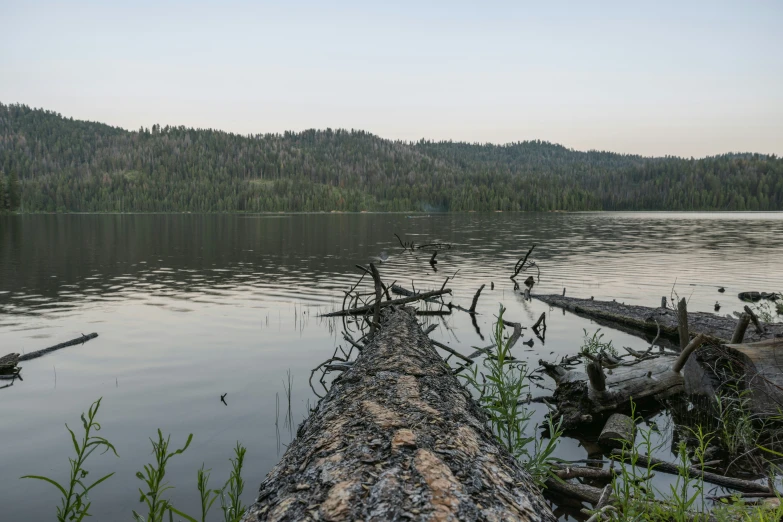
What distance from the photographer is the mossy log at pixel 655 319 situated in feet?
40.5

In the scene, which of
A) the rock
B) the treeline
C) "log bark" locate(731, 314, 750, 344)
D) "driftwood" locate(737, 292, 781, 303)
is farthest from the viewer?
the treeline

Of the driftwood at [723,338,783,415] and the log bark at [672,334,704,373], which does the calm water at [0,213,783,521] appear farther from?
the driftwood at [723,338,783,415]

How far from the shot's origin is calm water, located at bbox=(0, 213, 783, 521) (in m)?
8.16

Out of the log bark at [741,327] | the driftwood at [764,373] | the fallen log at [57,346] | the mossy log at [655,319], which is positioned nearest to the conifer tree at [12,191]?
the fallen log at [57,346]

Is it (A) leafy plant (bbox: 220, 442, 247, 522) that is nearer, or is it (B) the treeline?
(A) leafy plant (bbox: 220, 442, 247, 522)

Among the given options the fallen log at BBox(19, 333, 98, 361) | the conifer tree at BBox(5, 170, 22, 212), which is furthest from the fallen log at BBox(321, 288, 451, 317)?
the conifer tree at BBox(5, 170, 22, 212)

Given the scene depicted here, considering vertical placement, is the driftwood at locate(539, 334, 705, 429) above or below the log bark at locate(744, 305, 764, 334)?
below

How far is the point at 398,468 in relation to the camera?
3943 millimetres

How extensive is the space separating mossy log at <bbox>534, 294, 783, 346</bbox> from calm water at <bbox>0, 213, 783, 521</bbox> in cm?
72

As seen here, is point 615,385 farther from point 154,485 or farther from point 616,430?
point 154,485

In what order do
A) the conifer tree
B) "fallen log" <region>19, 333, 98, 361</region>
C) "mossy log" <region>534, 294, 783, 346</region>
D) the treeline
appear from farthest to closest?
1. the conifer tree
2. the treeline
3. "fallen log" <region>19, 333, 98, 361</region>
4. "mossy log" <region>534, 294, 783, 346</region>

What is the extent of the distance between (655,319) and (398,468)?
1405cm

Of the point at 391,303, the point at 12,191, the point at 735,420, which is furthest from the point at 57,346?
the point at 12,191

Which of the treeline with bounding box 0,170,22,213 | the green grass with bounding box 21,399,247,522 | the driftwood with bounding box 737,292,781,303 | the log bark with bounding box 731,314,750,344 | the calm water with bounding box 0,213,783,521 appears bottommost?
the calm water with bounding box 0,213,783,521
